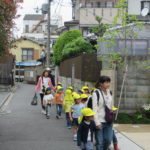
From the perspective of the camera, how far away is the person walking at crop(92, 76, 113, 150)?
21.4ft

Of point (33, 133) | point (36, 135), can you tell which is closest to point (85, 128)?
point (36, 135)

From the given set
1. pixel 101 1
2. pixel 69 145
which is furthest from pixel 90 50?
pixel 101 1

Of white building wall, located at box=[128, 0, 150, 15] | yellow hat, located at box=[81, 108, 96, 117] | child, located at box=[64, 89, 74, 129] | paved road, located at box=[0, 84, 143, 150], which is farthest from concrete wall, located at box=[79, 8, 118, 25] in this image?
yellow hat, located at box=[81, 108, 96, 117]

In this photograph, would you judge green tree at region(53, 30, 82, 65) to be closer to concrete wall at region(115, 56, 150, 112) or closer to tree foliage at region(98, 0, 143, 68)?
tree foliage at region(98, 0, 143, 68)

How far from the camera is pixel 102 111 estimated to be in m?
6.61

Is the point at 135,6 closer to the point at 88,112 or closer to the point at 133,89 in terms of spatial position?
the point at 133,89

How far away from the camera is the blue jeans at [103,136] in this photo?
6.61 m

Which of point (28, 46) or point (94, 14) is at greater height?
point (94, 14)

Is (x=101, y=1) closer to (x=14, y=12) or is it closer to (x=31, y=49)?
(x=31, y=49)

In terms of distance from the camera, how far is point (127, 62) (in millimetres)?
12430

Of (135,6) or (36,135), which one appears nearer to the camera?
(36,135)

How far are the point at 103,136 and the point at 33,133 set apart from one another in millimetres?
3717

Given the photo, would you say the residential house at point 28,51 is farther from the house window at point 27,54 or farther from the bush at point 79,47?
the bush at point 79,47

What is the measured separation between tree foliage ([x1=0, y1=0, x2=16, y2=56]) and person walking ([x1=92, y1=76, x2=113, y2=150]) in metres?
3.50
